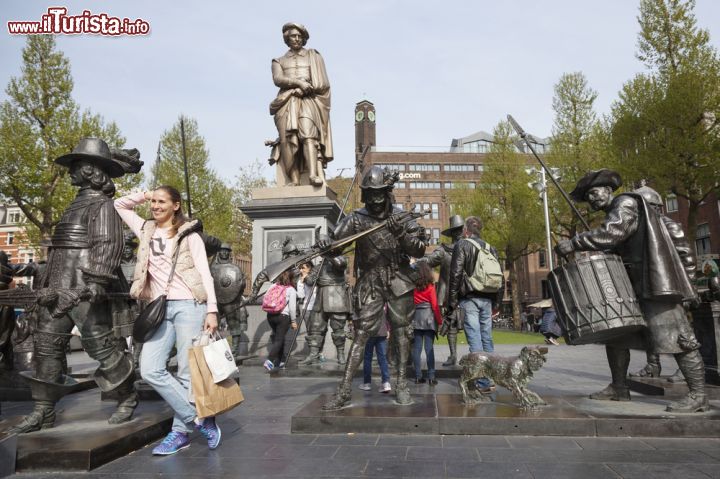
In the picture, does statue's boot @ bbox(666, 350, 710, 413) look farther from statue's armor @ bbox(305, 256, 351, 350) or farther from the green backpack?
statue's armor @ bbox(305, 256, 351, 350)

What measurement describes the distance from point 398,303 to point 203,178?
2954 cm

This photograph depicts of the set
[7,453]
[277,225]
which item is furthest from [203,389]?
[277,225]

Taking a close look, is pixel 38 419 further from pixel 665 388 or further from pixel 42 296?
pixel 665 388

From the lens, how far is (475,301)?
23.1ft

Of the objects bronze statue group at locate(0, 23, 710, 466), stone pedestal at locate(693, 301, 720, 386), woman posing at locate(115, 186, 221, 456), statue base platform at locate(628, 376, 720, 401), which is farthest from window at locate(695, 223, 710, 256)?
woman posing at locate(115, 186, 221, 456)

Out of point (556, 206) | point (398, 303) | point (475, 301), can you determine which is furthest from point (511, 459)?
point (556, 206)

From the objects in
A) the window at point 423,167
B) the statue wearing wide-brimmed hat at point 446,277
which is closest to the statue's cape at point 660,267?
the statue wearing wide-brimmed hat at point 446,277

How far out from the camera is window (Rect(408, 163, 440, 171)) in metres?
73.4

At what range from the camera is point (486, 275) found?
22.6ft

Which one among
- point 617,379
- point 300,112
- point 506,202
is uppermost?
point 506,202

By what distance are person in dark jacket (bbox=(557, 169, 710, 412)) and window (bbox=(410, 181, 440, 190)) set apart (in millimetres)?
67654

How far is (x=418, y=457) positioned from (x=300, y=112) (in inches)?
354

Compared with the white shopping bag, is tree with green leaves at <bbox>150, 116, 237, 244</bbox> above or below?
above

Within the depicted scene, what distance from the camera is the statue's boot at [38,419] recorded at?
4430 millimetres
